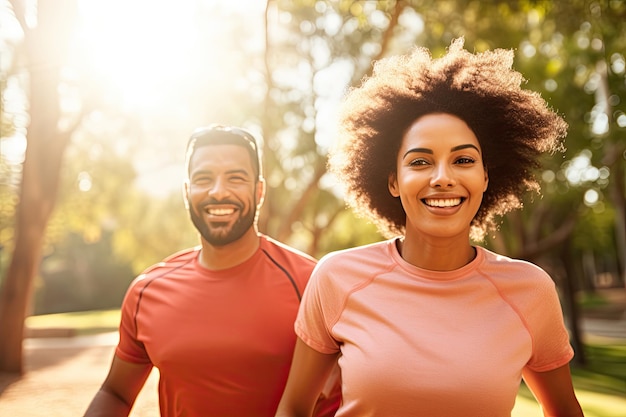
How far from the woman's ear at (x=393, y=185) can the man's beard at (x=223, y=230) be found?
0.94 metres

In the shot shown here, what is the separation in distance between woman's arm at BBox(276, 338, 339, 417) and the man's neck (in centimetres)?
96

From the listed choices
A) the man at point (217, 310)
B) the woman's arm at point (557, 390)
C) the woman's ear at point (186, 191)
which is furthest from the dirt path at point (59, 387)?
the woman's arm at point (557, 390)

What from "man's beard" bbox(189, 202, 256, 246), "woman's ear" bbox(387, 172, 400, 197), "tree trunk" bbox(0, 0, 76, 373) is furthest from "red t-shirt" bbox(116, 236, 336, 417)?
"tree trunk" bbox(0, 0, 76, 373)

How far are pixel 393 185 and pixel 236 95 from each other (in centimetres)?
1450

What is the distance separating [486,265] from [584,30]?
1137 cm

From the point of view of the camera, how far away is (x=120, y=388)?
11.8 feet

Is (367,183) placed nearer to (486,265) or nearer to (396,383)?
(486,265)

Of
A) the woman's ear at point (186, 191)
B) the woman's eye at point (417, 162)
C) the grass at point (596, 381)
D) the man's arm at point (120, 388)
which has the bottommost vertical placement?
the grass at point (596, 381)

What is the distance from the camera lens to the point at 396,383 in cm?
252

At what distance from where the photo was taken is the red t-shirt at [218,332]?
331cm

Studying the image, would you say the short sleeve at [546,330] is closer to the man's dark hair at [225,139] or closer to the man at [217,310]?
the man at [217,310]

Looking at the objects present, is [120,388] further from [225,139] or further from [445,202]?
[445,202]

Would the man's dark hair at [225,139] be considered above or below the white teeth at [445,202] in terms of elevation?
above

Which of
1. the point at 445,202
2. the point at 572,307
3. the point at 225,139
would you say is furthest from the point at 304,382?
the point at 572,307
